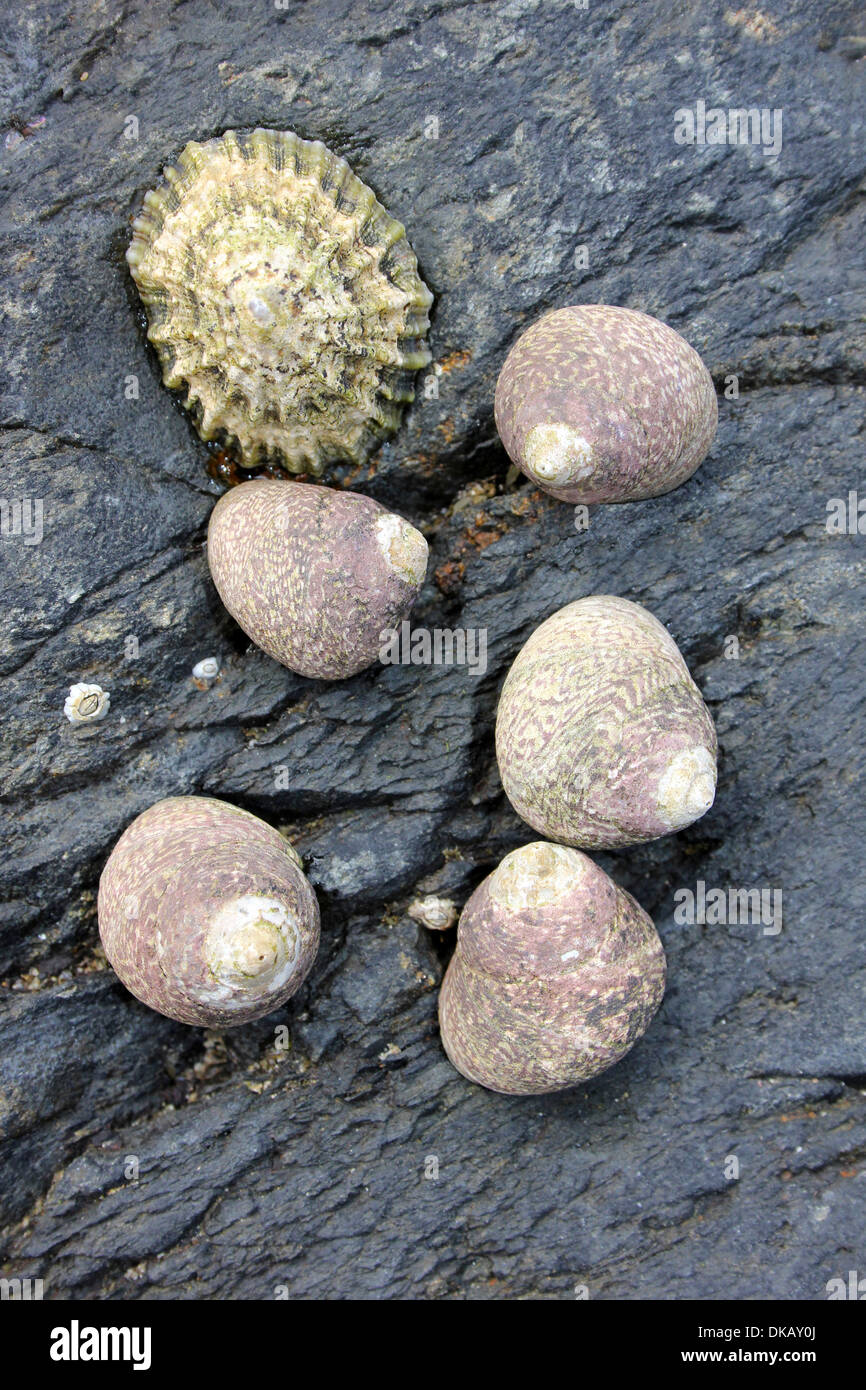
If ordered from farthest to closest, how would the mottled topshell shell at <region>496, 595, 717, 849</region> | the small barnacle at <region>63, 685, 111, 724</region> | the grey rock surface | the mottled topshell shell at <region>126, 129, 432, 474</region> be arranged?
the small barnacle at <region>63, 685, 111, 724</region>, the grey rock surface, the mottled topshell shell at <region>126, 129, 432, 474</region>, the mottled topshell shell at <region>496, 595, 717, 849</region>

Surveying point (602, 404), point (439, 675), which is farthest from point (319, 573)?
point (602, 404)

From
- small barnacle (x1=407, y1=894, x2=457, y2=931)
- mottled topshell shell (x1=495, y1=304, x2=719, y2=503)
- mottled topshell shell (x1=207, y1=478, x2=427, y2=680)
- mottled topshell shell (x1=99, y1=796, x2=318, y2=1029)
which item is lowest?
small barnacle (x1=407, y1=894, x2=457, y2=931)

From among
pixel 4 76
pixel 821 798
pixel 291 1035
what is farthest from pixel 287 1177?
pixel 4 76

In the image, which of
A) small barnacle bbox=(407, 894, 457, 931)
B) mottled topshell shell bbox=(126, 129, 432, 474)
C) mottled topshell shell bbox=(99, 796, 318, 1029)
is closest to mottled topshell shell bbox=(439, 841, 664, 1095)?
small barnacle bbox=(407, 894, 457, 931)

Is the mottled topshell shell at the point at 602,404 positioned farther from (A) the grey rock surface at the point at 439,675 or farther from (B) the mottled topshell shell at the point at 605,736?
(B) the mottled topshell shell at the point at 605,736

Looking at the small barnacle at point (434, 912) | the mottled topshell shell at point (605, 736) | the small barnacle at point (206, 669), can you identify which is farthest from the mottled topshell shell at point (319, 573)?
the small barnacle at point (434, 912)

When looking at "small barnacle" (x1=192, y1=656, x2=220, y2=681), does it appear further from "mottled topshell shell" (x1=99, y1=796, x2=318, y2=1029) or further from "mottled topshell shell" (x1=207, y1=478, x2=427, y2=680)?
"mottled topshell shell" (x1=99, y1=796, x2=318, y2=1029)
